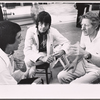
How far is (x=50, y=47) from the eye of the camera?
1845mm

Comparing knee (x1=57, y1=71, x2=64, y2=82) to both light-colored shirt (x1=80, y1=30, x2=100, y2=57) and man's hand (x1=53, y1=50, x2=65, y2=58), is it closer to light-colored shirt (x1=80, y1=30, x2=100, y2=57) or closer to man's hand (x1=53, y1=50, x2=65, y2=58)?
man's hand (x1=53, y1=50, x2=65, y2=58)

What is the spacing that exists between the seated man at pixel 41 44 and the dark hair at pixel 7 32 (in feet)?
0.53

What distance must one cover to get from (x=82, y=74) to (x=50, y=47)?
54cm

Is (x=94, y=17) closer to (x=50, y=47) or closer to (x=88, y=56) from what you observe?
(x=88, y=56)

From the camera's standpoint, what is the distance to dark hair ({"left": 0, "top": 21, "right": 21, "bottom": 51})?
179 centimetres

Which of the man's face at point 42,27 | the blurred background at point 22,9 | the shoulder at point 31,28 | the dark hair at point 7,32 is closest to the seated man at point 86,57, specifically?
the blurred background at point 22,9

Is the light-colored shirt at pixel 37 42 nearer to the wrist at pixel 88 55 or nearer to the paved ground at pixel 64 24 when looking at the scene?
the paved ground at pixel 64 24

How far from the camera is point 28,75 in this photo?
1.90 meters

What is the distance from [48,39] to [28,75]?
0.54 meters

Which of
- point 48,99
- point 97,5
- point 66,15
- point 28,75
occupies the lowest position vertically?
point 48,99

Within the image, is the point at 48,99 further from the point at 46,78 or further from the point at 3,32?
the point at 3,32

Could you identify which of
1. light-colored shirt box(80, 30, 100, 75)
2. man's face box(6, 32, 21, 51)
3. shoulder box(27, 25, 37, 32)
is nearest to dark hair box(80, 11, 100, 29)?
light-colored shirt box(80, 30, 100, 75)

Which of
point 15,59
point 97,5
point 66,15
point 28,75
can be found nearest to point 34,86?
point 28,75

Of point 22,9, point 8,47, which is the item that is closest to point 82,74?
point 8,47
